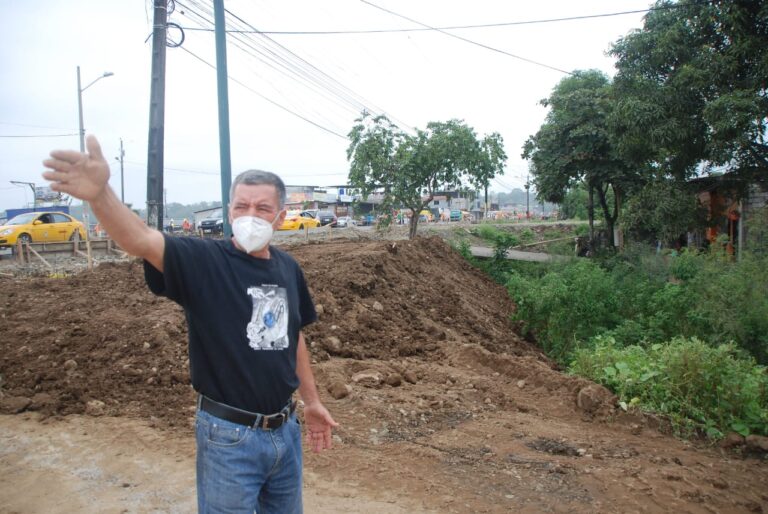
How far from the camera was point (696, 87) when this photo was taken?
12.1 m

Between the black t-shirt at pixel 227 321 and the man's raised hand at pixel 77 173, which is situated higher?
the man's raised hand at pixel 77 173

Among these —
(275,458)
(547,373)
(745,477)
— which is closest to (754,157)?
(547,373)

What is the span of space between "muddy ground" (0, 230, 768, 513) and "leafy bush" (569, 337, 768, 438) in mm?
270

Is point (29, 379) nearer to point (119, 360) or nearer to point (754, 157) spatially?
point (119, 360)

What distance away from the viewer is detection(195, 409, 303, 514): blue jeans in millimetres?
2078

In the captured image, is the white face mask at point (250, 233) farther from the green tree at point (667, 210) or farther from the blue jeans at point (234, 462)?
the green tree at point (667, 210)

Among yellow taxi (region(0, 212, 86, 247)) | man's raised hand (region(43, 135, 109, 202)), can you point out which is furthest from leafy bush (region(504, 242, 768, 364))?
yellow taxi (region(0, 212, 86, 247))

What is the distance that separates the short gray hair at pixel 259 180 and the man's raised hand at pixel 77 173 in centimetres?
60

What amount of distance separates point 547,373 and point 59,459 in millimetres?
5028

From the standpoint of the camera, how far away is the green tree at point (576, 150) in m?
19.4

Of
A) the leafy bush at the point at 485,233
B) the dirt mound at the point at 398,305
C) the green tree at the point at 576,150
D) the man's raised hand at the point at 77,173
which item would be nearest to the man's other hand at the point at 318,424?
the man's raised hand at the point at 77,173

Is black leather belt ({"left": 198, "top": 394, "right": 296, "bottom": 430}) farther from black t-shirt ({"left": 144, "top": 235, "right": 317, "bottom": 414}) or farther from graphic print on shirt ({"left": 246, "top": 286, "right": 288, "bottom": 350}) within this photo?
graphic print on shirt ({"left": 246, "top": 286, "right": 288, "bottom": 350})

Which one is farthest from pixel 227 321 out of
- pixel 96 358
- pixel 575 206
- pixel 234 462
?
pixel 575 206

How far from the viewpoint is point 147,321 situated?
6.92 m
